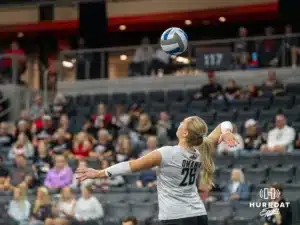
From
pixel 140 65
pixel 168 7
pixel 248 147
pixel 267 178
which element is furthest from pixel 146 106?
pixel 168 7

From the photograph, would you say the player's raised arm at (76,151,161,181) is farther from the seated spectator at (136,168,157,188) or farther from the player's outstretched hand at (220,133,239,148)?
the seated spectator at (136,168,157,188)

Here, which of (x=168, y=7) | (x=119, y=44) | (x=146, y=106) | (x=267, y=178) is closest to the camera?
(x=267, y=178)

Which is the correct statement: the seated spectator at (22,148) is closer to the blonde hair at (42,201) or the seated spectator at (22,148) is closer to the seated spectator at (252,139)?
the blonde hair at (42,201)

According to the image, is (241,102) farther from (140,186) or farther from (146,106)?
(140,186)

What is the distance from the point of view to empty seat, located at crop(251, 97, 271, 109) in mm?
17875

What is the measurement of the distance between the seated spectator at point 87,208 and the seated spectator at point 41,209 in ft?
1.59

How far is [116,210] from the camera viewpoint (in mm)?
→ 13969

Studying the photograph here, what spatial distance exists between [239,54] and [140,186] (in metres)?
6.58

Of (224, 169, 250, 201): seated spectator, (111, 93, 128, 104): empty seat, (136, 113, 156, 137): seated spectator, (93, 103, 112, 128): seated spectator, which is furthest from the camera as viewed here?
(111, 93, 128, 104): empty seat

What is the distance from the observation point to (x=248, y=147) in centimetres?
1570

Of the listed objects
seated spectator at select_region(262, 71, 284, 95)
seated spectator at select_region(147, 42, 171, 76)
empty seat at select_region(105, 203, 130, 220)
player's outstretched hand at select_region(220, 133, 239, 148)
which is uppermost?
seated spectator at select_region(147, 42, 171, 76)

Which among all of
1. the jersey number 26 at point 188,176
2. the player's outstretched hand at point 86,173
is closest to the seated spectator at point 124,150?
the jersey number 26 at point 188,176

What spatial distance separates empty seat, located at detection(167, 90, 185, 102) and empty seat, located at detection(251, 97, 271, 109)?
224 cm

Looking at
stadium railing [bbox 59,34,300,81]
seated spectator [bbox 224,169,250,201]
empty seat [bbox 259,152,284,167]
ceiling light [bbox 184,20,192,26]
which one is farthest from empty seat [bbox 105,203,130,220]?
ceiling light [bbox 184,20,192,26]
